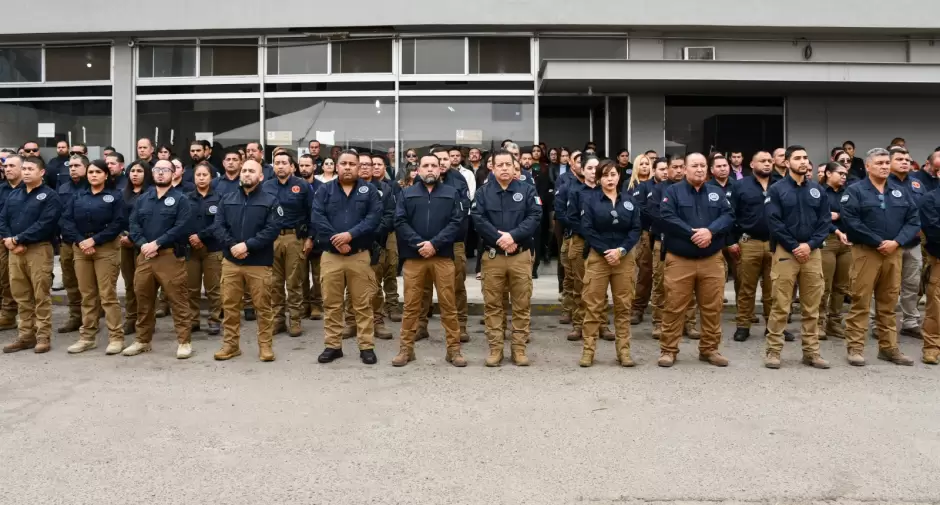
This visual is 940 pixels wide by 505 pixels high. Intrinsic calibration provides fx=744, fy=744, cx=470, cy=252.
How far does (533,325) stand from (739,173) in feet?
13.4

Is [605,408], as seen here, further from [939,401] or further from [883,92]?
[883,92]

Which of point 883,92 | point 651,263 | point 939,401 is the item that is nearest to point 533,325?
point 651,263

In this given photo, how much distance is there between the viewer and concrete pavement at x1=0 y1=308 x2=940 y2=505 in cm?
405

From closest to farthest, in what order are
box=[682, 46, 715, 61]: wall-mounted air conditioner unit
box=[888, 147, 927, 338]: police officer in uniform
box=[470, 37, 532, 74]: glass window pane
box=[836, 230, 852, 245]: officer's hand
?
box=[888, 147, 927, 338]: police officer in uniform → box=[836, 230, 852, 245]: officer's hand → box=[682, 46, 715, 61]: wall-mounted air conditioner unit → box=[470, 37, 532, 74]: glass window pane

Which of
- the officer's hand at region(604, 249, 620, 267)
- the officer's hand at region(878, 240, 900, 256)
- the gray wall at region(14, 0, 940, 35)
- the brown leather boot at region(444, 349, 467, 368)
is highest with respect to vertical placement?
the gray wall at region(14, 0, 940, 35)

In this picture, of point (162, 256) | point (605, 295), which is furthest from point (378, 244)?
point (605, 295)

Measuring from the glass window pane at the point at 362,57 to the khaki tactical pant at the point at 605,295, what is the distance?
868 centimetres

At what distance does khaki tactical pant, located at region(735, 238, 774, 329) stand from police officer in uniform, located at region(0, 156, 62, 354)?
7.38m

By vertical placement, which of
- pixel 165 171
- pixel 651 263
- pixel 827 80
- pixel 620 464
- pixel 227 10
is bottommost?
pixel 620 464

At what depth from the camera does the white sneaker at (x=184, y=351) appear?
291 inches

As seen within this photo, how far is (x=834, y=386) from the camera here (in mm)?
6219

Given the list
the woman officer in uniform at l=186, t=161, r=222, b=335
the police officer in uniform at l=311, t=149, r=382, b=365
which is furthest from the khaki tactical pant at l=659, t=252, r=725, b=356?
the woman officer in uniform at l=186, t=161, r=222, b=335

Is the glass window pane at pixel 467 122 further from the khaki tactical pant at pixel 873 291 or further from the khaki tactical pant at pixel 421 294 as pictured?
the khaki tactical pant at pixel 873 291

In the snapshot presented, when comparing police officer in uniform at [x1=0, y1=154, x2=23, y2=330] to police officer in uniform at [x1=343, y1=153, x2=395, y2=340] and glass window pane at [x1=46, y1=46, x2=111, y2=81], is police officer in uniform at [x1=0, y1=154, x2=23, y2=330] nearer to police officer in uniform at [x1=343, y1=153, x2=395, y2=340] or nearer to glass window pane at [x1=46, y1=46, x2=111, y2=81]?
police officer in uniform at [x1=343, y1=153, x2=395, y2=340]
